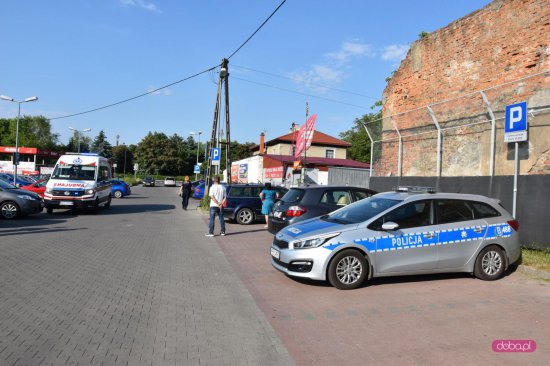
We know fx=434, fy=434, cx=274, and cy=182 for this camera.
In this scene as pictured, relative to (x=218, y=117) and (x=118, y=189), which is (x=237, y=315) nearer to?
(x=218, y=117)

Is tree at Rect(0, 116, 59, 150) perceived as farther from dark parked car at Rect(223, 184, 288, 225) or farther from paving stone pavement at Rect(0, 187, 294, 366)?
paving stone pavement at Rect(0, 187, 294, 366)

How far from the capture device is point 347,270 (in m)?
6.54

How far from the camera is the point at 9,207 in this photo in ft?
49.7

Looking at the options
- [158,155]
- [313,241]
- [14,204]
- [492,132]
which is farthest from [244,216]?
[158,155]

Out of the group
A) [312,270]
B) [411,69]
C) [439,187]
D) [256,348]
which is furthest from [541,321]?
[411,69]

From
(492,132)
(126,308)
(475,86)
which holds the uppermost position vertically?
(475,86)

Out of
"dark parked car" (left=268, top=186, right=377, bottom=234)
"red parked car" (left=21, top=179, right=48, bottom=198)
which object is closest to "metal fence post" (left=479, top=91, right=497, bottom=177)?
"dark parked car" (left=268, top=186, right=377, bottom=234)

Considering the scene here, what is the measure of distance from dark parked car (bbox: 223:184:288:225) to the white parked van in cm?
590

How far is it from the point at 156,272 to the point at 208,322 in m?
2.91

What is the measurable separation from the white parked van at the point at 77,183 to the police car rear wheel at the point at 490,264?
14695mm

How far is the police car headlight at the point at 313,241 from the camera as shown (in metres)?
6.55

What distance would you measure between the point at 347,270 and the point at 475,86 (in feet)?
30.7

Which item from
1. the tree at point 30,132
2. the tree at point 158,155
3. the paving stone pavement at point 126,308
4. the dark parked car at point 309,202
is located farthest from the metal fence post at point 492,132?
the tree at point 30,132

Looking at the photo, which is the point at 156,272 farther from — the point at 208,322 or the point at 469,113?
the point at 469,113
